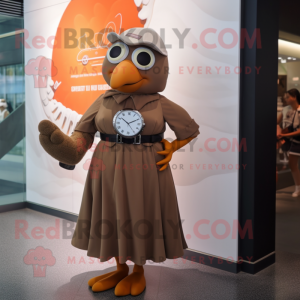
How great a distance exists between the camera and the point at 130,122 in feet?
7.73

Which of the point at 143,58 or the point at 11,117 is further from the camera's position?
the point at 11,117

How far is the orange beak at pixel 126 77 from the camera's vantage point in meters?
2.31

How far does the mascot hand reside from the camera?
224 centimetres

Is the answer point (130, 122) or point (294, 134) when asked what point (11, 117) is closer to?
point (130, 122)

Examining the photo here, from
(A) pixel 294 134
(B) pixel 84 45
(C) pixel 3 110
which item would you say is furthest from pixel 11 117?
(A) pixel 294 134

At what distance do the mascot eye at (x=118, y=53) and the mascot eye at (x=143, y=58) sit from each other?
59 mm

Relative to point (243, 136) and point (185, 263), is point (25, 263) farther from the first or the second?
point (243, 136)

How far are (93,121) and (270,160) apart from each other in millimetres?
1356

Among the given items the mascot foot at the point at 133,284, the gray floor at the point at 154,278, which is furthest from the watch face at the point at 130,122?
the gray floor at the point at 154,278

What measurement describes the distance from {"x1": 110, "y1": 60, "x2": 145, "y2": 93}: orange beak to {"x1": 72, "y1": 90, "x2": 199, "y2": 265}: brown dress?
85mm

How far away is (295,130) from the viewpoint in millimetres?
5355

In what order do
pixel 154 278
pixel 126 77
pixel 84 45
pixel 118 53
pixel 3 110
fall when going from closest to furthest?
pixel 126 77 < pixel 118 53 < pixel 154 278 < pixel 84 45 < pixel 3 110

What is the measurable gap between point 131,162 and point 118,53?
683 millimetres

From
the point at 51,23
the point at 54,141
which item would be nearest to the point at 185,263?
the point at 54,141
